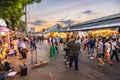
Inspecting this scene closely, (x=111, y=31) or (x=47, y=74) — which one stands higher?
(x=111, y=31)

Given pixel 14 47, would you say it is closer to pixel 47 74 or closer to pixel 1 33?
pixel 1 33

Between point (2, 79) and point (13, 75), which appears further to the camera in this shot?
point (13, 75)

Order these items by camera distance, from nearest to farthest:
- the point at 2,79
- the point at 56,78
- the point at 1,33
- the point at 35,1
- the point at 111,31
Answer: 1. the point at 2,79
2. the point at 56,78
3. the point at 35,1
4. the point at 1,33
5. the point at 111,31

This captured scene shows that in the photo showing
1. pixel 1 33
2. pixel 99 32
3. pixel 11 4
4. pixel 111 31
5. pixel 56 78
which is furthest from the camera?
pixel 99 32

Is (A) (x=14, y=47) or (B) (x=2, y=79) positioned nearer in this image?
(B) (x=2, y=79)

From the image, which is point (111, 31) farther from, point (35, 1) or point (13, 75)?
point (13, 75)

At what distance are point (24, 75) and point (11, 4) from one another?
368cm

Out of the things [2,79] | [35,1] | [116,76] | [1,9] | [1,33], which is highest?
[35,1]

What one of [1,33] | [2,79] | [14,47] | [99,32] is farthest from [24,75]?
[99,32]

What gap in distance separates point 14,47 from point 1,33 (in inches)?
214

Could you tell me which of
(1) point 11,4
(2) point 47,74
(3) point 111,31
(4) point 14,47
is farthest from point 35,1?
(3) point 111,31

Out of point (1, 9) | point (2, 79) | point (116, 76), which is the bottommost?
point (116, 76)

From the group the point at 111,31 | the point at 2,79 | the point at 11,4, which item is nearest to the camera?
the point at 2,79

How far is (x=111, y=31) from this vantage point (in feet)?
107
